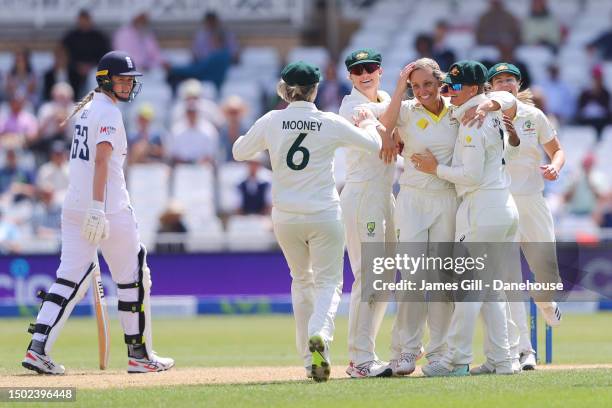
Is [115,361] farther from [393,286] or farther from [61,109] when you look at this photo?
[61,109]

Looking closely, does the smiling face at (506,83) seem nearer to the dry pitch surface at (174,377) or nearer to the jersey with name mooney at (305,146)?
the jersey with name mooney at (305,146)

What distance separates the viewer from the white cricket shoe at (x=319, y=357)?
8.70m

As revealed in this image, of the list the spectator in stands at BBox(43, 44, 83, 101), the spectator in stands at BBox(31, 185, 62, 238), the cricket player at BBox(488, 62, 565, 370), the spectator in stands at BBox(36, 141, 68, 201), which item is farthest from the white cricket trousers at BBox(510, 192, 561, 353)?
the spectator in stands at BBox(43, 44, 83, 101)

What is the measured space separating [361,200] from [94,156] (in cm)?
189

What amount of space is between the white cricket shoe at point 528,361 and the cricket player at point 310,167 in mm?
1648

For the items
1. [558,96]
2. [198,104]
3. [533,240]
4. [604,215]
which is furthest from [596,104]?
[533,240]

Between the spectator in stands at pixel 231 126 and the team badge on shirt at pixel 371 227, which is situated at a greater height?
the spectator in stands at pixel 231 126

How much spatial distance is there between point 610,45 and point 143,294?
13340 mm

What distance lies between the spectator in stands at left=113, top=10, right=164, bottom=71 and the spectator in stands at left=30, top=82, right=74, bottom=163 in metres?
1.97

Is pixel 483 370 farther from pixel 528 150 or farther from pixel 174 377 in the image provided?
pixel 174 377

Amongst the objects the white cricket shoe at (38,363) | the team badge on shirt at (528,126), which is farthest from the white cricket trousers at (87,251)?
the team badge on shirt at (528,126)

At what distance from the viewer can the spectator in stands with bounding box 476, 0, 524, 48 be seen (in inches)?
831

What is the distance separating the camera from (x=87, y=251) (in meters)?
9.74

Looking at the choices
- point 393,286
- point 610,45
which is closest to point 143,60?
point 610,45
